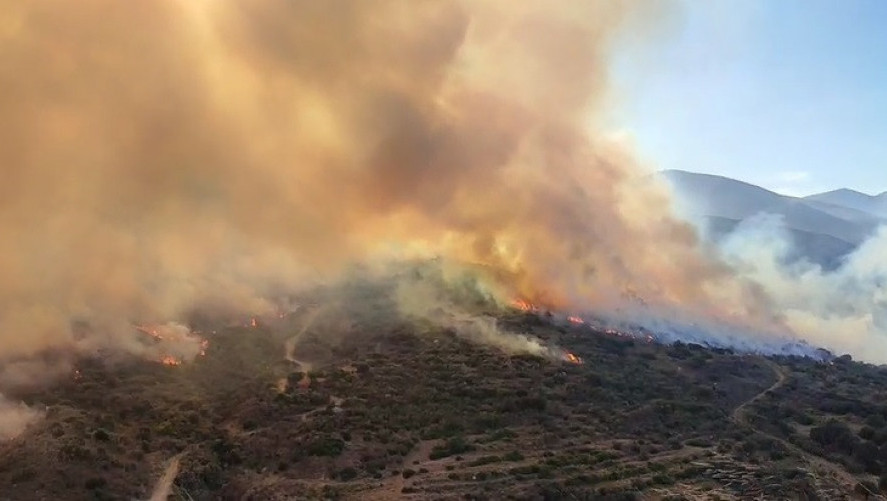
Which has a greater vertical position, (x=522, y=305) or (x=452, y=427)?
(x=522, y=305)

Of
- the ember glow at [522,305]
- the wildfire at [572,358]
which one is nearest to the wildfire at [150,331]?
the ember glow at [522,305]

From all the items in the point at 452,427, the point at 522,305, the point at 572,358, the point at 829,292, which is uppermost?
the point at 829,292

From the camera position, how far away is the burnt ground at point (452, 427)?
3678 cm

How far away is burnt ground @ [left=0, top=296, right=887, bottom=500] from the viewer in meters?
36.8

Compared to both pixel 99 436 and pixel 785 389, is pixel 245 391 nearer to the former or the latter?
pixel 99 436

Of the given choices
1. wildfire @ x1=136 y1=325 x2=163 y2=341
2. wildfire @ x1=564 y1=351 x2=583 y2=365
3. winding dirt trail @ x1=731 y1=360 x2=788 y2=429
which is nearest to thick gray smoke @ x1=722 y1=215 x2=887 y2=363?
winding dirt trail @ x1=731 y1=360 x2=788 y2=429

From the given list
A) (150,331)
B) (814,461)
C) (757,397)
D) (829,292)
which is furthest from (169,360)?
(829,292)

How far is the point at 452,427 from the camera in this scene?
44.1 meters

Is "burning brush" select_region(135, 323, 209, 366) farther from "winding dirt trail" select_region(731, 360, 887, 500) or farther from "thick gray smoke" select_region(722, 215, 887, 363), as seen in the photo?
"thick gray smoke" select_region(722, 215, 887, 363)

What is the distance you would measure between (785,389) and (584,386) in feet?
58.9

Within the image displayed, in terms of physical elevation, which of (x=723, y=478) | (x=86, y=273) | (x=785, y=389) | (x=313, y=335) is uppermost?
(x=86, y=273)

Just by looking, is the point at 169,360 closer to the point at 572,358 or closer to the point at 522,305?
the point at 572,358

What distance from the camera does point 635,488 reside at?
36469mm

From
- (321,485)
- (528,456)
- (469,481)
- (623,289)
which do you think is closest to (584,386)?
(528,456)
